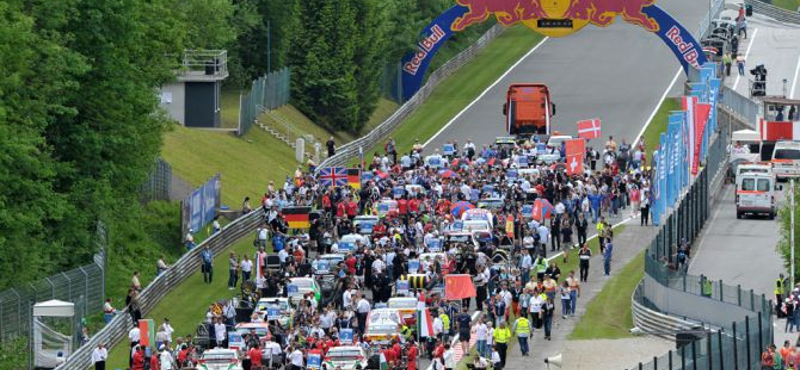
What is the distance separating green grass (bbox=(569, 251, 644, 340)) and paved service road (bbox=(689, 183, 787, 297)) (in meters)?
3.25

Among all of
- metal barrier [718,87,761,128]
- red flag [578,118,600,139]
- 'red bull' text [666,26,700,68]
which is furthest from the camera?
metal barrier [718,87,761,128]

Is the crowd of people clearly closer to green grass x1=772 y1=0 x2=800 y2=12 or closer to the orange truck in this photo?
the orange truck

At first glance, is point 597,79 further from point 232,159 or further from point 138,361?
point 138,361

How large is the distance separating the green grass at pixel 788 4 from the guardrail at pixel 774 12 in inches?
230

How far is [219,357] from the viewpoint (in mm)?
52125

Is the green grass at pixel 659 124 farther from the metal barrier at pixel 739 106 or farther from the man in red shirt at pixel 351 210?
the man in red shirt at pixel 351 210

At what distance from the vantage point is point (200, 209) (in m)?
72.9

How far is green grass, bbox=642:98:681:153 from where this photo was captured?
9150 cm

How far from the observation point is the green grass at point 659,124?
9150cm

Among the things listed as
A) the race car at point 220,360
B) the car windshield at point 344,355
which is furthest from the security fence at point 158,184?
the car windshield at point 344,355

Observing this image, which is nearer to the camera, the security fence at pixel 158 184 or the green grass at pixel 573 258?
the green grass at pixel 573 258

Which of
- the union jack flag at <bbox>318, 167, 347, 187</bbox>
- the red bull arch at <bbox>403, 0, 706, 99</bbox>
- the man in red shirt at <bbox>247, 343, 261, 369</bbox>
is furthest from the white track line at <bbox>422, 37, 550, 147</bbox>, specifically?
the man in red shirt at <bbox>247, 343, 261, 369</bbox>

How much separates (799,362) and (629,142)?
40.7 m

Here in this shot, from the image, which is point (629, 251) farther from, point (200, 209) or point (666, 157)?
point (200, 209)
